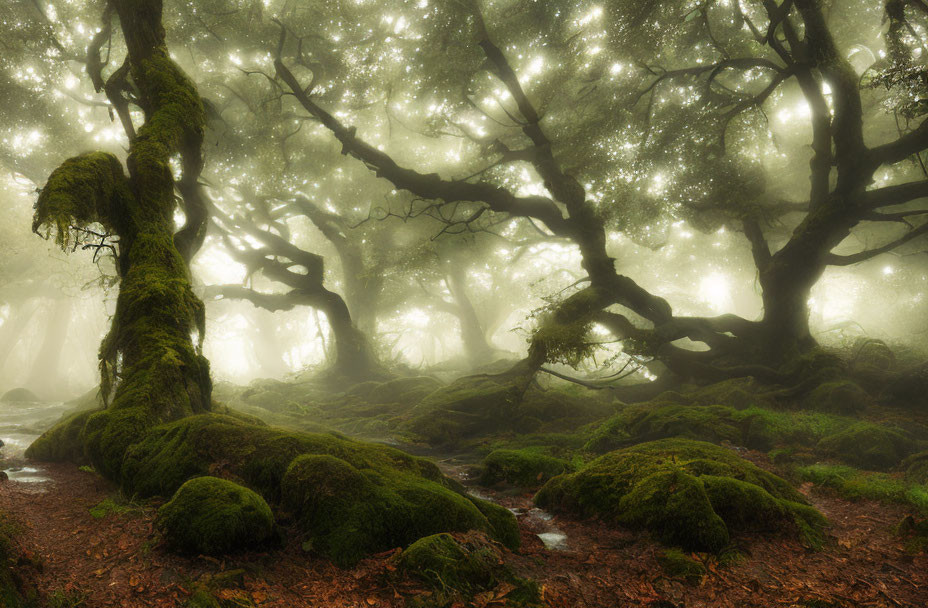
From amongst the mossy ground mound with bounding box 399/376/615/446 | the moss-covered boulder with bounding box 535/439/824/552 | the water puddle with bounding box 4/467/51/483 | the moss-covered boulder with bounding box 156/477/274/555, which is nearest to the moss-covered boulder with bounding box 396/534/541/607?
the moss-covered boulder with bounding box 156/477/274/555

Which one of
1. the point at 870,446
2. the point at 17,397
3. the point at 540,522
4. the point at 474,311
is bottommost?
the point at 540,522

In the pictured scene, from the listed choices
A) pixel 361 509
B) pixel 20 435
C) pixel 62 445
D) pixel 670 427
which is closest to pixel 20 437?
pixel 20 435

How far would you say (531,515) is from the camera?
6.45 meters

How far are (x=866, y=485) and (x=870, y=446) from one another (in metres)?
2.41

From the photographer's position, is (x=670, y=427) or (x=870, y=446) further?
(x=670, y=427)

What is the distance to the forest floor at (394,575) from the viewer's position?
326cm

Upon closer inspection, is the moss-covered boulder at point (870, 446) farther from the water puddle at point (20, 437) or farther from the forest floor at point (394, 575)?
the water puddle at point (20, 437)

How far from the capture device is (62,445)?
8.45 m

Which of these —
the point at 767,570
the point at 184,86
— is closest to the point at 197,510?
the point at 767,570

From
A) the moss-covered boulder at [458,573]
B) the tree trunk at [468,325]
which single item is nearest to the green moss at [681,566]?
the moss-covered boulder at [458,573]

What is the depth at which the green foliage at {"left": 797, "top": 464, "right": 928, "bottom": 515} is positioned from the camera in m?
6.07

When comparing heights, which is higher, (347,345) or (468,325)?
(468,325)

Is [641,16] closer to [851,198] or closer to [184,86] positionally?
[851,198]

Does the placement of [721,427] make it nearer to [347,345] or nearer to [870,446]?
[870,446]
